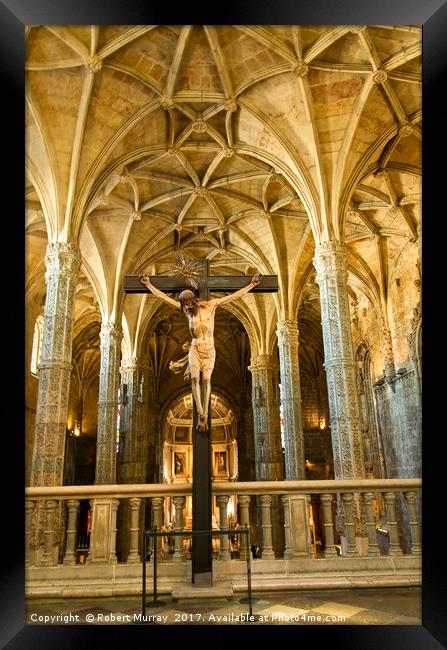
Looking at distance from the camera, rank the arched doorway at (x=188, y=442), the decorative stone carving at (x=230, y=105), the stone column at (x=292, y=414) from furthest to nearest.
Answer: the arched doorway at (x=188, y=442)
the stone column at (x=292, y=414)
the decorative stone carving at (x=230, y=105)

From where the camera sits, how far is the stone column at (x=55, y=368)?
36.7ft

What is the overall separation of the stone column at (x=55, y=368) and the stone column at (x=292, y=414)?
9.49m

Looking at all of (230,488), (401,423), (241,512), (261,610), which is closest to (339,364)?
(230,488)

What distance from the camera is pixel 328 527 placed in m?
5.93

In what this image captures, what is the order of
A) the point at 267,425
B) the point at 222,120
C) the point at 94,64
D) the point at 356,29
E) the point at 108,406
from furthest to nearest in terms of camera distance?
the point at 267,425
the point at 108,406
the point at 222,120
the point at 94,64
the point at 356,29

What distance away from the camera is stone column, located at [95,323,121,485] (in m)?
17.7

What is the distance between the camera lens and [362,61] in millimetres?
12328

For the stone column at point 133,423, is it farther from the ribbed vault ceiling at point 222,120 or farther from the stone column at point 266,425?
the ribbed vault ceiling at point 222,120

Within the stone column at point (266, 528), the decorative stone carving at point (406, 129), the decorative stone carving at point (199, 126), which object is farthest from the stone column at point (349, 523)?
the decorative stone carving at point (199, 126)

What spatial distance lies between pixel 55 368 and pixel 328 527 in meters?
8.14

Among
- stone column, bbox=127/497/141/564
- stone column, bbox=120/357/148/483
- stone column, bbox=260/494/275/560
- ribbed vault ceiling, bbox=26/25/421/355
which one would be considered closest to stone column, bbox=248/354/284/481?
stone column, bbox=120/357/148/483

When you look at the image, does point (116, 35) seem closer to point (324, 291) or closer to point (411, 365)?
point (324, 291)

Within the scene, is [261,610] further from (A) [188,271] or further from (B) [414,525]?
(A) [188,271]

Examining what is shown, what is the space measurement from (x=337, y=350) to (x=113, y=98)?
9.05 meters
